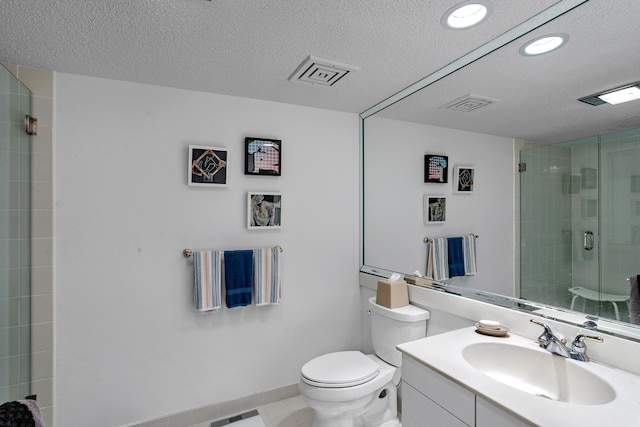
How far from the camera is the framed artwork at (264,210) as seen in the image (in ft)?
7.16

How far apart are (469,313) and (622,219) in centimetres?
79

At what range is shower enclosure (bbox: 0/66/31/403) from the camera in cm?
157

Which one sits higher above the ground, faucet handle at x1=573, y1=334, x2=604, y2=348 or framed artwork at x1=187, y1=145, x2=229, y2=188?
framed artwork at x1=187, y1=145, x2=229, y2=188

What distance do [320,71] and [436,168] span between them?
3.05 ft

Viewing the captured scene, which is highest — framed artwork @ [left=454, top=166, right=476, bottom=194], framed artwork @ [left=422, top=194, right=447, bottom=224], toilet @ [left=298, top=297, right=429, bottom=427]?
framed artwork @ [left=454, top=166, right=476, bottom=194]

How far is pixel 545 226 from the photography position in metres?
1.41

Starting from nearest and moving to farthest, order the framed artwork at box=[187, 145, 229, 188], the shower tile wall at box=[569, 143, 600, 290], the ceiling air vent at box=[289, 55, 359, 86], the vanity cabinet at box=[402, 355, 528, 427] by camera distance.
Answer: the vanity cabinet at box=[402, 355, 528, 427]
the shower tile wall at box=[569, 143, 600, 290]
the ceiling air vent at box=[289, 55, 359, 86]
the framed artwork at box=[187, 145, 229, 188]

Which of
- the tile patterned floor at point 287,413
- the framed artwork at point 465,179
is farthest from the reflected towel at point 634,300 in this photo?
the tile patterned floor at point 287,413

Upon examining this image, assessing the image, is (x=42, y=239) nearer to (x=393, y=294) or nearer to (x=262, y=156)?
(x=262, y=156)

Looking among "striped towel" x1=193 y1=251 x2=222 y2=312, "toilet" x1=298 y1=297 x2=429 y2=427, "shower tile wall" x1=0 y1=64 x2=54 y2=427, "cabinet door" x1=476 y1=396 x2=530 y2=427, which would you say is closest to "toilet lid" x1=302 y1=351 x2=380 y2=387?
"toilet" x1=298 y1=297 x2=429 y2=427

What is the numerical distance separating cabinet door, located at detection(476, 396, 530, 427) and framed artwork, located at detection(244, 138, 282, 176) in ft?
5.65

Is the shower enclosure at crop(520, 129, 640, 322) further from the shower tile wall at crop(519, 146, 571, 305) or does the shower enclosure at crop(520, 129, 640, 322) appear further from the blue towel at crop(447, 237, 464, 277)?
the blue towel at crop(447, 237, 464, 277)

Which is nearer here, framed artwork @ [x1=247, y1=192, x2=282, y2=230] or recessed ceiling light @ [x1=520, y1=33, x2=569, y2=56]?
recessed ceiling light @ [x1=520, y1=33, x2=569, y2=56]

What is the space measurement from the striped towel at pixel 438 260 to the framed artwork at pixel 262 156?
1144 millimetres
